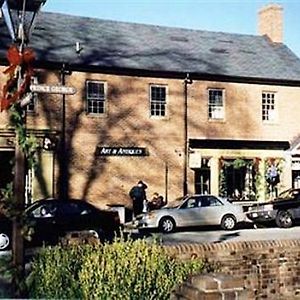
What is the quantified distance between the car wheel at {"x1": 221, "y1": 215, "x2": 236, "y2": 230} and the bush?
59.7ft

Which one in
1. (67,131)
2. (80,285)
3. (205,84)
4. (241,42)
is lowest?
(80,285)

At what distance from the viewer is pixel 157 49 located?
3222cm

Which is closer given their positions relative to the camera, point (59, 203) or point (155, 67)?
point (59, 203)

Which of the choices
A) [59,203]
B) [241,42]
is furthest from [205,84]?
[59,203]

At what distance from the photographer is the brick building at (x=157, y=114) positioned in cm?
2806

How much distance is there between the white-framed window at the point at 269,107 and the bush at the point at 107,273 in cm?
2570

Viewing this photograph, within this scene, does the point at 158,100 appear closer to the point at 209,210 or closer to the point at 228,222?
the point at 209,210

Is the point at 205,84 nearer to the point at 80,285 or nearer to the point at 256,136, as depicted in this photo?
the point at 256,136

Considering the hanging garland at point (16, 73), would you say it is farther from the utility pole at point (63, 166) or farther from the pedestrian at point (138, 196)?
the pedestrian at point (138, 196)

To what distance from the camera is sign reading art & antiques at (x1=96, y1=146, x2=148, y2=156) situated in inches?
1129

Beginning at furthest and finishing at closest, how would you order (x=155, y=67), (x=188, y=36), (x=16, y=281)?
1. (x=188, y=36)
2. (x=155, y=67)
3. (x=16, y=281)

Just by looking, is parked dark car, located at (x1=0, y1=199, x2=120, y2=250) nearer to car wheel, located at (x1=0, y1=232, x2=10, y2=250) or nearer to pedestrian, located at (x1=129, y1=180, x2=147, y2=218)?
car wheel, located at (x1=0, y1=232, x2=10, y2=250)

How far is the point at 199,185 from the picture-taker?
30.9 m

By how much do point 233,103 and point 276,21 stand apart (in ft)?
25.3
